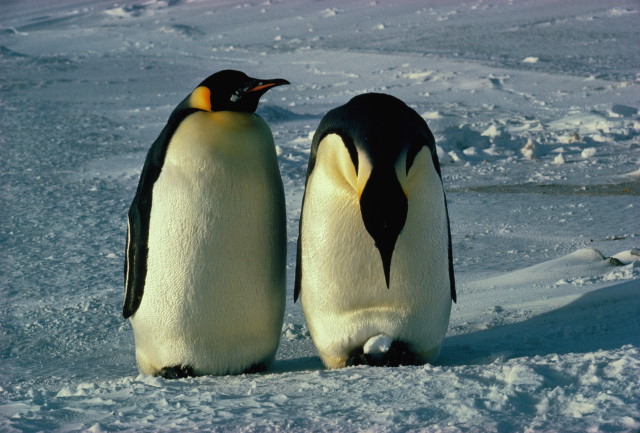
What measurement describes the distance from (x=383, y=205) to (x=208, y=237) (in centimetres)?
61

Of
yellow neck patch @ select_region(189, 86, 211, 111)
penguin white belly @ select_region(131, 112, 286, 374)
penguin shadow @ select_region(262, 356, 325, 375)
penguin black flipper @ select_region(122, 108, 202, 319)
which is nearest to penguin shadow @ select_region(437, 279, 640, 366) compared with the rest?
penguin shadow @ select_region(262, 356, 325, 375)

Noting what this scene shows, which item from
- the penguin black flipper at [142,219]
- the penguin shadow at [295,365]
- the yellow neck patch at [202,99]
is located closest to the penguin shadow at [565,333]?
the penguin shadow at [295,365]

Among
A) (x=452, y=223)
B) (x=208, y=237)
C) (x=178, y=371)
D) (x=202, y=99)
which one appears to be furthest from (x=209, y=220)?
(x=452, y=223)

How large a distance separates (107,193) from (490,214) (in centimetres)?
235

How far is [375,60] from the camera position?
1172cm

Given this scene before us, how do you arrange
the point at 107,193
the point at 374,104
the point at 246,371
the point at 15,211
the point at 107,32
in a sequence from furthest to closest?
the point at 107,32 < the point at 107,193 < the point at 15,211 < the point at 246,371 < the point at 374,104

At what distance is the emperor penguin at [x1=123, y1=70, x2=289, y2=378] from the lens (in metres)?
2.81

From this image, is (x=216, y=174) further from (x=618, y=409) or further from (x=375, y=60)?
(x=375, y=60)

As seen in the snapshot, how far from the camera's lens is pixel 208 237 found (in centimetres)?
281

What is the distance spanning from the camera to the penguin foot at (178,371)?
290cm

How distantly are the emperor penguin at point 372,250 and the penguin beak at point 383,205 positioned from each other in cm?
2

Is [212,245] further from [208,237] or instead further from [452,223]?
[452,223]

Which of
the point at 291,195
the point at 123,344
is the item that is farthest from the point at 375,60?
the point at 123,344

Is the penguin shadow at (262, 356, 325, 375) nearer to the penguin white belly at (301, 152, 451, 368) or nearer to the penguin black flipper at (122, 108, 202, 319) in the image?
the penguin white belly at (301, 152, 451, 368)
